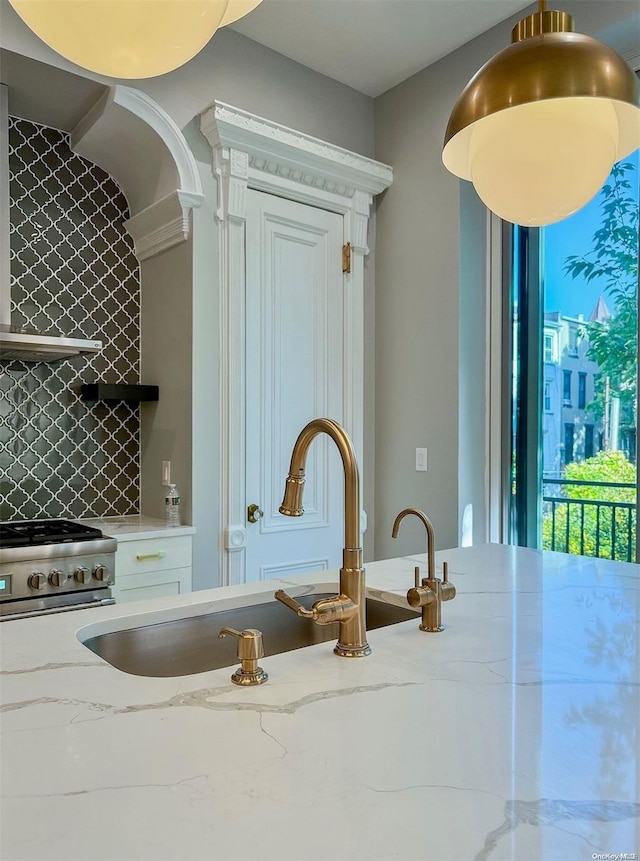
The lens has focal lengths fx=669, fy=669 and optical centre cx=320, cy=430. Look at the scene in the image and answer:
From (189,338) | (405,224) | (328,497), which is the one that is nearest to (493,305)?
(405,224)

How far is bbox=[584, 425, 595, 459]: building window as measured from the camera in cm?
273

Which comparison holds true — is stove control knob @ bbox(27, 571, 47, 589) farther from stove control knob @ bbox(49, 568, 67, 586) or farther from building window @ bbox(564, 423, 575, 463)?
building window @ bbox(564, 423, 575, 463)

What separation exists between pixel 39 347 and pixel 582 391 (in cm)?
215

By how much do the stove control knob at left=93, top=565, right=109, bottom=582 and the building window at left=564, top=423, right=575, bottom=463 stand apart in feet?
6.22

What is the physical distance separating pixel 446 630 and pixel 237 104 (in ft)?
8.04

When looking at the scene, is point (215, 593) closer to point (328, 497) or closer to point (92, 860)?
point (92, 860)

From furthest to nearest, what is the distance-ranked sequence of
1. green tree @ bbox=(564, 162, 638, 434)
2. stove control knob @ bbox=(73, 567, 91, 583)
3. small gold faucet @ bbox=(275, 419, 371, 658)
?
green tree @ bbox=(564, 162, 638, 434), stove control knob @ bbox=(73, 567, 91, 583), small gold faucet @ bbox=(275, 419, 371, 658)

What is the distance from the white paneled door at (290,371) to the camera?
9.41 feet

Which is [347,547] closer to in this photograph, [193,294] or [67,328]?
[193,294]

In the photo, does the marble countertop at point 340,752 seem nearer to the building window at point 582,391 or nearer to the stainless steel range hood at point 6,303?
the stainless steel range hood at point 6,303

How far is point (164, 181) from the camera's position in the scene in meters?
2.75

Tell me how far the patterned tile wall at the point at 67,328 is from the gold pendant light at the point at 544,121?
78.5 inches

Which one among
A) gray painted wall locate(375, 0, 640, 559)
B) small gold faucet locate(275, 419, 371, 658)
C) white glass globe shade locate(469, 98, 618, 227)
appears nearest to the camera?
small gold faucet locate(275, 419, 371, 658)

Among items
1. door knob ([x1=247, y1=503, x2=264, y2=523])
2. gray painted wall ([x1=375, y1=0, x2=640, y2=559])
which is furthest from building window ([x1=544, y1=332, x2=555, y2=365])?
door knob ([x1=247, y1=503, x2=264, y2=523])
